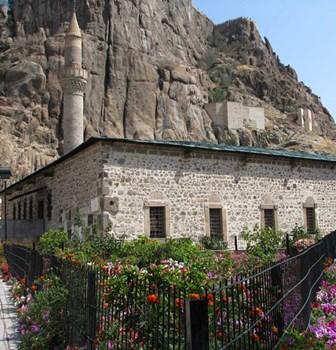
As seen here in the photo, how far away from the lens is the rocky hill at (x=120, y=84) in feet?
176

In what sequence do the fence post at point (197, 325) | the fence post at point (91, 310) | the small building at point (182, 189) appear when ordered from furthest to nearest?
the small building at point (182, 189) < the fence post at point (91, 310) < the fence post at point (197, 325)

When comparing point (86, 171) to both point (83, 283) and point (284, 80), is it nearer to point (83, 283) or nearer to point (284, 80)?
point (83, 283)

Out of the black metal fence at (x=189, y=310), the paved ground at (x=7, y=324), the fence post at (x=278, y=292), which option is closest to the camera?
the black metal fence at (x=189, y=310)

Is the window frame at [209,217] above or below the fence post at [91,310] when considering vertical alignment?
above

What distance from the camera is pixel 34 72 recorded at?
182ft

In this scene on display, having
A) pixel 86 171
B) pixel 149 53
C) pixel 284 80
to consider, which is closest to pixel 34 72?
pixel 149 53

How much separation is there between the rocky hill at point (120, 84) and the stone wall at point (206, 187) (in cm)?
3163

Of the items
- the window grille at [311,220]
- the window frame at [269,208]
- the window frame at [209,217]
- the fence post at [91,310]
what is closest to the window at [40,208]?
the window frame at [209,217]

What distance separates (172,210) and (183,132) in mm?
47661

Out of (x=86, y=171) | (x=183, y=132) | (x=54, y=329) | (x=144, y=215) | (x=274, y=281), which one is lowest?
(x=54, y=329)

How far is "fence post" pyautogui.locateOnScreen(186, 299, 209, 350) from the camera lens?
10.5ft

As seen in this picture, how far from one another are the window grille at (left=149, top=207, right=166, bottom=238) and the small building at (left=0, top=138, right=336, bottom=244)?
0.12ft

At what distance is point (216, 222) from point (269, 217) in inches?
110

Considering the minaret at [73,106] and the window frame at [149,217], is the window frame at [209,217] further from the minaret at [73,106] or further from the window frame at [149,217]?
the minaret at [73,106]
